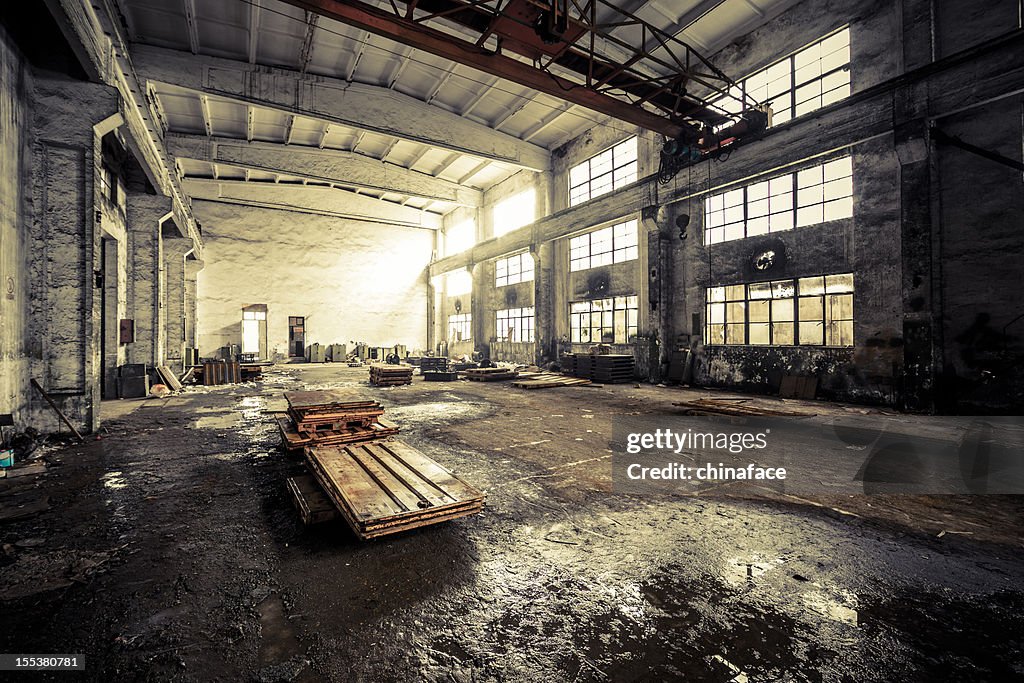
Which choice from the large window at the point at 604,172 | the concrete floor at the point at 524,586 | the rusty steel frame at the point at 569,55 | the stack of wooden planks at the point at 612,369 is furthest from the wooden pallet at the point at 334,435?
the large window at the point at 604,172

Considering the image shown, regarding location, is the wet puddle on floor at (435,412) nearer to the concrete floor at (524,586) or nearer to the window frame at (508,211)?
the concrete floor at (524,586)

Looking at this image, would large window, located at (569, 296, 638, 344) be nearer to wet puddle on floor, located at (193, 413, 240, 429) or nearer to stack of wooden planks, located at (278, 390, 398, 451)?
stack of wooden planks, located at (278, 390, 398, 451)

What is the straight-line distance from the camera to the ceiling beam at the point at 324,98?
11.1 m

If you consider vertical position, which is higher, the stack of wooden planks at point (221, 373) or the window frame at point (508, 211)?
the window frame at point (508, 211)

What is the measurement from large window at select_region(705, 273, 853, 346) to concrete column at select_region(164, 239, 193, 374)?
15960 mm

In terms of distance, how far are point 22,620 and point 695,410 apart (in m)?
8.02

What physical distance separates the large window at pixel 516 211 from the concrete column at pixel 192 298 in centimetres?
1300

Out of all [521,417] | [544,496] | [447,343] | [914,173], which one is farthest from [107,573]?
[447,343]

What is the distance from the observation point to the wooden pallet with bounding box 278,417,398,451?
198 inches

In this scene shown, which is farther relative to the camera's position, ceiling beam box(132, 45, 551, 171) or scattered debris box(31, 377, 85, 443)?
ceiling beam box(132, 45, 551, 171)

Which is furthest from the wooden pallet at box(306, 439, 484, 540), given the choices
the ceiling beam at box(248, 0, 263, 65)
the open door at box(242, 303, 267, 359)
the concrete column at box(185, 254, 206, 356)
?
the open door at box(242, 303, 267, 359)

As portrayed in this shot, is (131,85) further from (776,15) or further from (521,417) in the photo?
(776,15)

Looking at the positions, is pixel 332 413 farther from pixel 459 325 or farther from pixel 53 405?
pixel 459 325

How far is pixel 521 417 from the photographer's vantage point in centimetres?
755
